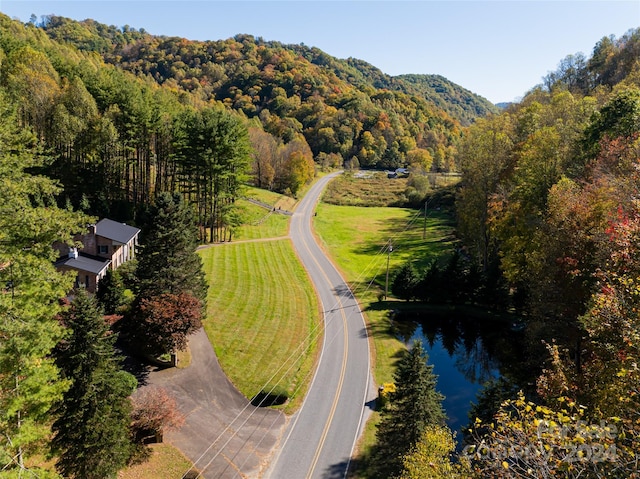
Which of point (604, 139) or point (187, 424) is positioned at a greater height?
point (604, 139)

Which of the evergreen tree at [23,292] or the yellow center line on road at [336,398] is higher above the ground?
the evergreen tree at [23,292]

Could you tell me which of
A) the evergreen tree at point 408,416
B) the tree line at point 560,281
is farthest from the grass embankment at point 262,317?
the tree line at point 560,281

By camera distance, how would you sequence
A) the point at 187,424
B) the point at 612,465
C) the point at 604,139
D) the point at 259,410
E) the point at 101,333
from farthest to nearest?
1. the point at 604,139
2. the point at 259,410
3. the point at 187,424
4. the point at 101,333
5. the point at 612,465

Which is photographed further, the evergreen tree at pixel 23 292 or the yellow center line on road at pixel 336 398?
the yellow center line on road at pixel 336 398

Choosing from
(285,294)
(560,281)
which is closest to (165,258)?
(285,294)

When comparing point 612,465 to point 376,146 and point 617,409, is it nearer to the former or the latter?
point 617,409

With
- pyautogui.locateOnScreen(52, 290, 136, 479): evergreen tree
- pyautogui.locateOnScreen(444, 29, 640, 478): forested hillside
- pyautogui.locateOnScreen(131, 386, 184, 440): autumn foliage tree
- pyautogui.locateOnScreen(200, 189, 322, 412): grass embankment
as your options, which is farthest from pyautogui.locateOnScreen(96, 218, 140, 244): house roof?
pyautogui.locateOnScreen(444, 29, 640, 478): forested hillside

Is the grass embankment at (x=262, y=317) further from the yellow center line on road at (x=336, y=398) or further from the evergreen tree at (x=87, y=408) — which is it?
the evergreen tree at (x=87, y=408)

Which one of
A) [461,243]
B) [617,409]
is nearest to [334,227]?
[461,243]
